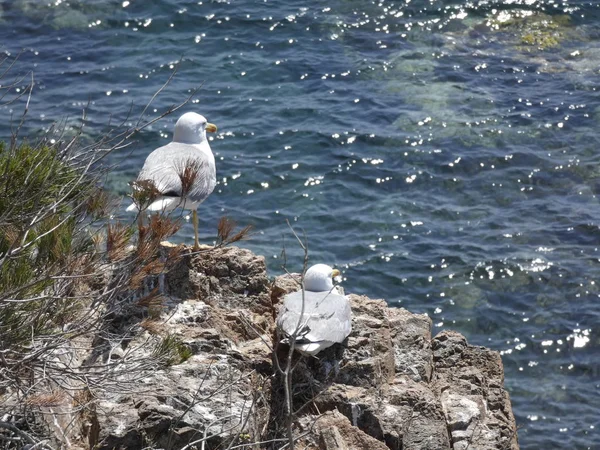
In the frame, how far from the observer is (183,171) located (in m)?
7.33

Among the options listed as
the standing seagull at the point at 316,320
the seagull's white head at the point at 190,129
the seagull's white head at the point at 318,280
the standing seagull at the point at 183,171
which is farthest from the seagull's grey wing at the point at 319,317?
the seagull's white head at the point at 190,129

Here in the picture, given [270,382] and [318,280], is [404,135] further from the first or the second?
[270,382]

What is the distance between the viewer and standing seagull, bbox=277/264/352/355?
643cm

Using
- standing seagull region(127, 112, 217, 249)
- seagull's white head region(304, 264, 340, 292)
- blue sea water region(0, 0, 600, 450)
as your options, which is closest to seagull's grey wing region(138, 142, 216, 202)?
standing seagull region(127, 112, 217, 249)

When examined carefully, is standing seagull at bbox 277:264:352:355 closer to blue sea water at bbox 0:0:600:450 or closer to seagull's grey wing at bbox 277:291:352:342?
seagull's grey wing at bbox 277:291:352:342

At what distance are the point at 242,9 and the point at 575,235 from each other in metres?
8.68

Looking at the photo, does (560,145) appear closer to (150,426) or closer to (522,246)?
(522,246)

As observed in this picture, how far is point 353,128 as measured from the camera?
1491 cm

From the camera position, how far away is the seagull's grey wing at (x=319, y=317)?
6477 millimetres

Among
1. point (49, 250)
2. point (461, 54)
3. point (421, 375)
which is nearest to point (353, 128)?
point (461, 54)

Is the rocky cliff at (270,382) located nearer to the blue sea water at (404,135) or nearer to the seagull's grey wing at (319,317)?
the seagull's grey wing at (319,317)

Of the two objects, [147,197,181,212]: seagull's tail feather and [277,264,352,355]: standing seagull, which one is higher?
[147,197,181,212]: seagull's tail feather

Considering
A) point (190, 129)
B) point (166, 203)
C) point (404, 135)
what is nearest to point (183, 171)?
point (166, 203)

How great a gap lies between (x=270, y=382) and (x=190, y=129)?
3.08 metres
